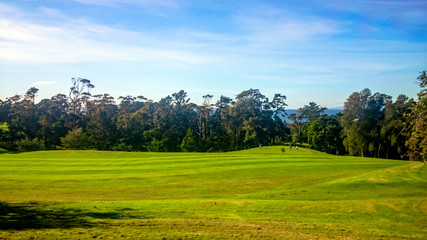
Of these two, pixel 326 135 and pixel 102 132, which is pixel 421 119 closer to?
pixel 326 135

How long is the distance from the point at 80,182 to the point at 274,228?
805 inches

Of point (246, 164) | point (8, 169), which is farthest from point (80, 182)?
point (246, 164)

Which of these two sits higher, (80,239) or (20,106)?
(20,106)

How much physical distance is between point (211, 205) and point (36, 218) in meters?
8.12

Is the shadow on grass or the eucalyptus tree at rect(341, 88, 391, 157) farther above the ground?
the eucalyptus tree at rect(341, 88, 391, 157)

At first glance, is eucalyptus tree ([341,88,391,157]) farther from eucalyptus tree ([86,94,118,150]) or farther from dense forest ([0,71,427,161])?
eucalyptus tree ([86,94,118,150])

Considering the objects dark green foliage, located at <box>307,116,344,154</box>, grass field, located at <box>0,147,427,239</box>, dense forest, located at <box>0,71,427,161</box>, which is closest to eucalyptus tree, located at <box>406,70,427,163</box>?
grass field, located at <box>0,147,427,239</box>

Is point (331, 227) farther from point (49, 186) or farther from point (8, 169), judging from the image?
point (8, 169)

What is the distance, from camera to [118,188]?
24984 millimetres

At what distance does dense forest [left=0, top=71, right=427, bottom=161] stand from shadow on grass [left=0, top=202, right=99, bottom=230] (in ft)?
244

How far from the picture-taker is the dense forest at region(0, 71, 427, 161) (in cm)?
8525

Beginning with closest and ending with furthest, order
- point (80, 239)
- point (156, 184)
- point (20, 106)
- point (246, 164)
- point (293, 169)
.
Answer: point (80, 239), point (156, 184), point (293, 169), point (246, 164), point (20, 106)

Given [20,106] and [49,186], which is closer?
[49,186]

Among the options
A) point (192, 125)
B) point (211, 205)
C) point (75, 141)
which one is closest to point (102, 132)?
point (75, 141)
